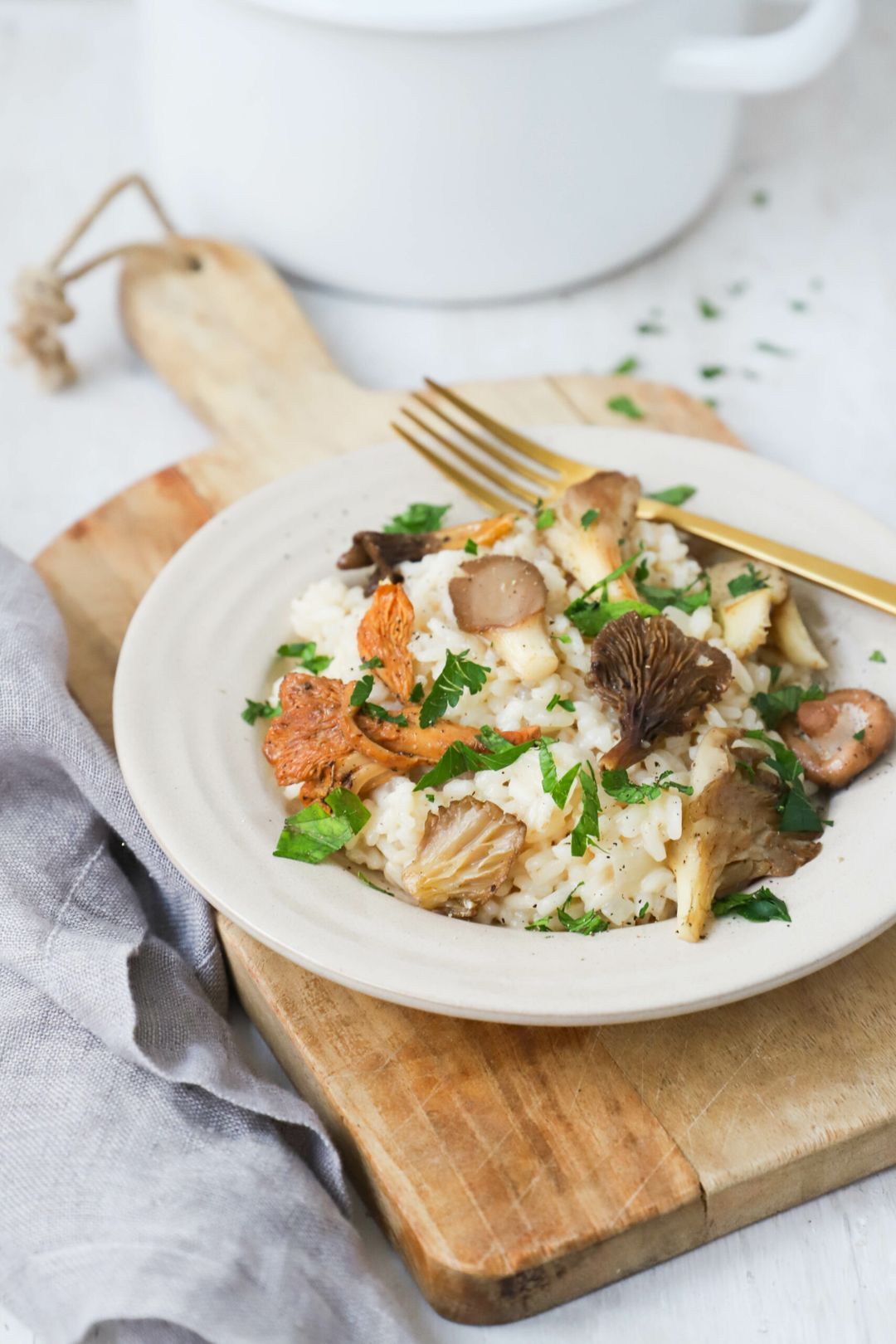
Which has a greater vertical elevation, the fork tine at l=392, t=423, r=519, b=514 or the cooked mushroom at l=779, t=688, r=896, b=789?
the fork tine at l=392, t=423, r=519, b=514

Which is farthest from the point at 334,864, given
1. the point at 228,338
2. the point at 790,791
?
the point at 228,338

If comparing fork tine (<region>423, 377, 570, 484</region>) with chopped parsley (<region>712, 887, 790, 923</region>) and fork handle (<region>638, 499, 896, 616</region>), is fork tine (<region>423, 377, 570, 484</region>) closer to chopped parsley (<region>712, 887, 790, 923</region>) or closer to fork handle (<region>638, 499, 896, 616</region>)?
fork handle (<region>638, 499, 896, 616</region>)

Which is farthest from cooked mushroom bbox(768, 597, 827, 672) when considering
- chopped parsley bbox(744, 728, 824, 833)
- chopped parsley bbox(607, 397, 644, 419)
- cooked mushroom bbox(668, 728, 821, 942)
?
chopped parsley bbox(607, 397, 644, 419)

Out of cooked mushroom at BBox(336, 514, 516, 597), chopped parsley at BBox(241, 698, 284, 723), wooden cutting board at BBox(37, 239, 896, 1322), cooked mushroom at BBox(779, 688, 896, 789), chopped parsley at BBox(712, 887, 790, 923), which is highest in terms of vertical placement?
cooked mushroom at BBox(336, 514, 516, 597)

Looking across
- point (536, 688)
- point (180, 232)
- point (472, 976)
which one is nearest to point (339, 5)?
point (180, 232)

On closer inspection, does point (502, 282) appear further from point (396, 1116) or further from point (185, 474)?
point (396, 1116)

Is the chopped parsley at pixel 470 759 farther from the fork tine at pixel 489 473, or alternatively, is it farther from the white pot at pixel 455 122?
the white pot at pixel 455 122
